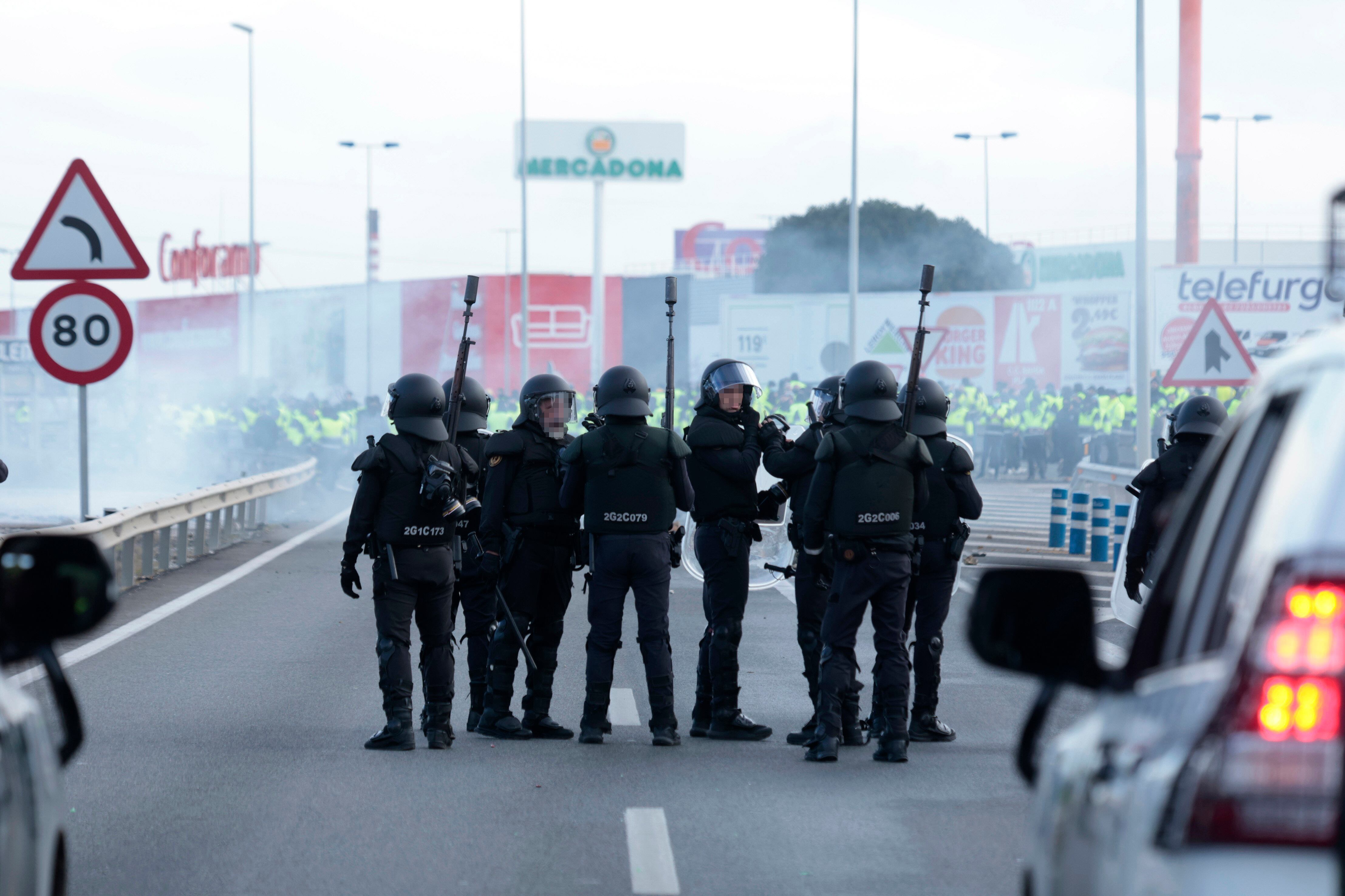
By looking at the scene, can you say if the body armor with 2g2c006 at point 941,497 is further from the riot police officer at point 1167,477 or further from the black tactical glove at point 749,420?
the riot police officer at point 1167,477

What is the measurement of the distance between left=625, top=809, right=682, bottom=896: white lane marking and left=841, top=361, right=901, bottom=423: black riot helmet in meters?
2.22

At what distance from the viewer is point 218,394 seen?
78.8m

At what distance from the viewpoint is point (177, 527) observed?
18875 millimetres

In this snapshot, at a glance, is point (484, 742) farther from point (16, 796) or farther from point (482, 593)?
point (16, 796)

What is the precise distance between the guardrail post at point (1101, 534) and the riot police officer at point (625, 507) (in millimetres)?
10309

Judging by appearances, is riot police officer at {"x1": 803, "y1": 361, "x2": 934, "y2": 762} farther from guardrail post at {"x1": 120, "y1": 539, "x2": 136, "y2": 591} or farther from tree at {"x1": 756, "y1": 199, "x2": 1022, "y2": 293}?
tree at {"x1": 756, "y1": 199, "x2": 1022, "y2": 293}

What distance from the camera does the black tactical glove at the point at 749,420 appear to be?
8875 millimetres

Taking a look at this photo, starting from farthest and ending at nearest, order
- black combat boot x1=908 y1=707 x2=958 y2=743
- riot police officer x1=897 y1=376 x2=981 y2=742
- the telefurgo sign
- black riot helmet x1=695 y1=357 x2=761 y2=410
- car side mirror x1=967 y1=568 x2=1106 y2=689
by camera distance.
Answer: the telefurgo sign < black riot helmet x1=695 y1=357 x2=761 y2=410 < riot police officer x1=897 y1=376 x2=981 y2=742 < black combat boot x1=908 y1=707 x2=958 y2=743 < car side mirror x1=967 y1=568 x2=1106 y2=689

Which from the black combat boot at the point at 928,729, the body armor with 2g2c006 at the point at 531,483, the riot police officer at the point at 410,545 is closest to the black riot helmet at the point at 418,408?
the riot police officer at the point at 410,545

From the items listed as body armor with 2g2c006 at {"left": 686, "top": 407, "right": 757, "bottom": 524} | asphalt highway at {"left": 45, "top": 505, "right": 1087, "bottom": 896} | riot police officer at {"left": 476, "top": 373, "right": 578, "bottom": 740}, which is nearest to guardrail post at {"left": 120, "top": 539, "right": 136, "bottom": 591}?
asphalt highway at {"left": 45, "top": 505, "right": 1087, "bottom": 896}

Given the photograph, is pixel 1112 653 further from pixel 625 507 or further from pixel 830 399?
pixel 625 507

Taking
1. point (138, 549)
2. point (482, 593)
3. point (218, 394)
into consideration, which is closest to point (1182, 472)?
point (482, 593)

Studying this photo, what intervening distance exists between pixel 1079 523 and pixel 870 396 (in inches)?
448

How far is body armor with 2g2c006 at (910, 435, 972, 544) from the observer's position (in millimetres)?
8602
